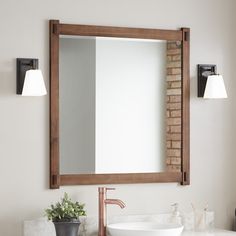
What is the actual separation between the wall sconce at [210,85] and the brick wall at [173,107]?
156mm

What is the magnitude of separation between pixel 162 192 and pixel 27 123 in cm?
102

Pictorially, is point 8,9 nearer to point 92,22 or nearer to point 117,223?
point 92,22

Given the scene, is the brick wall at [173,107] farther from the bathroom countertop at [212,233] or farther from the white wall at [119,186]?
the bathroom countertop at [212,233]

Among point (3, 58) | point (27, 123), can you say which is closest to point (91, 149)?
point (27, 123)

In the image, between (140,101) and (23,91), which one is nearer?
(23,91)

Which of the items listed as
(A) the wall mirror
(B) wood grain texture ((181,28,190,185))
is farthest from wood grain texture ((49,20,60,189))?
(B) wood grain texture ((181,28,190,185))

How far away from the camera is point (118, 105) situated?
433 centimetres

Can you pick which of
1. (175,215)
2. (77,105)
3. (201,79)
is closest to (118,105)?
(77,105)

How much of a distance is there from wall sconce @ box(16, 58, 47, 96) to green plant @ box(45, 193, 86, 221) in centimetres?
66

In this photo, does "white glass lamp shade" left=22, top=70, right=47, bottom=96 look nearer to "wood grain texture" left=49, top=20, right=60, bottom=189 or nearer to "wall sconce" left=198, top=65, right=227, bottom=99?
"wood grain texture" left=49, top=20, right=60, bottom=189

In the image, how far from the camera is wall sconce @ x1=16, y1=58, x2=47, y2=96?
397 cm

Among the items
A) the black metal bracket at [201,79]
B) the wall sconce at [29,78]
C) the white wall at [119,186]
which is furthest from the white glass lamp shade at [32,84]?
the black metal bracket at [201,79]

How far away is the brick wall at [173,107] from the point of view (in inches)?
175

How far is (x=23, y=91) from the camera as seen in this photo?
13.1 ft
